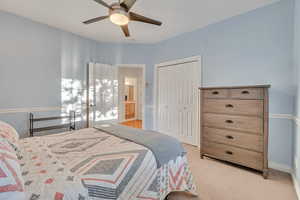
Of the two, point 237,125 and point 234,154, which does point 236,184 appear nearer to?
point 234,154

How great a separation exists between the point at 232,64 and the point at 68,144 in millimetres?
2903

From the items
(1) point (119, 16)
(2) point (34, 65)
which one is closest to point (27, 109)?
(2) point (34, 65)

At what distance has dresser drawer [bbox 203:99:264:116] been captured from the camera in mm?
2146

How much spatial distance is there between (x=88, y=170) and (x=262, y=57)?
9.62 ft

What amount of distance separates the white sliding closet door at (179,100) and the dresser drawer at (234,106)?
850 mm

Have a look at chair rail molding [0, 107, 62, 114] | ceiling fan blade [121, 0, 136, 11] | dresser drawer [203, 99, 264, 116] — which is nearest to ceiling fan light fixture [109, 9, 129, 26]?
ceiling fan blade [121, 0, 136, 11]

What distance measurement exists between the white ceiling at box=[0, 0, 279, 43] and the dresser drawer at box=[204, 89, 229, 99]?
4.55ft

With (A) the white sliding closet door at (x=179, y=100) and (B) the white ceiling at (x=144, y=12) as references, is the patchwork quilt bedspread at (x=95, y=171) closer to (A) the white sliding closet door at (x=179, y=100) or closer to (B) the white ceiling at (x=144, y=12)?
(A) the white sliding closet door at (x=179, y=100)

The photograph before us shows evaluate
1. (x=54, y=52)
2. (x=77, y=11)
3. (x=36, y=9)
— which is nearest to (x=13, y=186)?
(x=77, y=11)

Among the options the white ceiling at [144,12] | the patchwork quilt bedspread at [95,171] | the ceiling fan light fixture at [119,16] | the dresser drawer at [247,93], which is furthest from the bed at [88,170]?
the white ceiling at [144,12]

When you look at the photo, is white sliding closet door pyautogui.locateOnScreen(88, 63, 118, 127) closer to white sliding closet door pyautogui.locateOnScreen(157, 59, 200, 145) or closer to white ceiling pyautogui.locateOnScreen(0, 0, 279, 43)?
white ceiling pyautogui.locateOnScreen(0, 0, 279, 43)

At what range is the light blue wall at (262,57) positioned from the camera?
2332mm

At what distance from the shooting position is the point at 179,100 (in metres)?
3.81

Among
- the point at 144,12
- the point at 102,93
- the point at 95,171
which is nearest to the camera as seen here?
the point at 95,171
